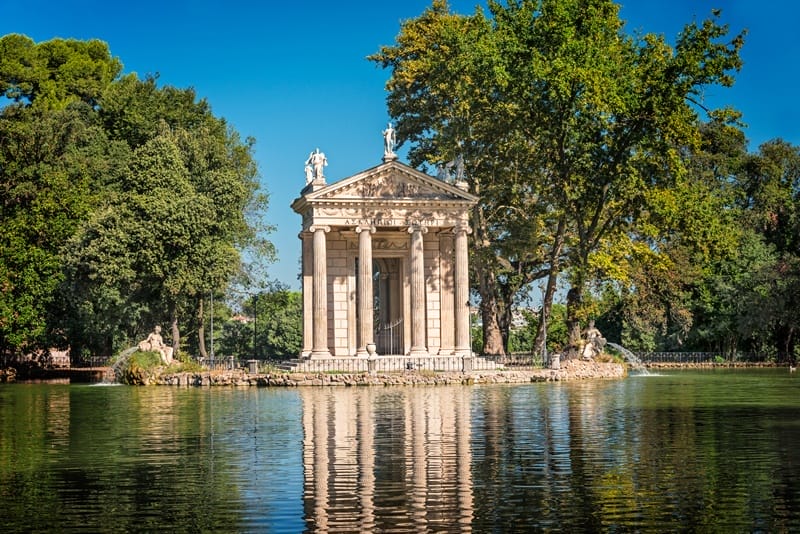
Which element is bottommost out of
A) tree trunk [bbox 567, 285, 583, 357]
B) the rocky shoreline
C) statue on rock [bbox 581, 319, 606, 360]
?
the rocky shoreline

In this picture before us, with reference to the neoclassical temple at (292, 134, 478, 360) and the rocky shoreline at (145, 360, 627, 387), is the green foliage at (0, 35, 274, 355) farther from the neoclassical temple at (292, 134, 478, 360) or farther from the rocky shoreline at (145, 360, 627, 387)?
the rocky shoreline at (145, 360, 627, 387)

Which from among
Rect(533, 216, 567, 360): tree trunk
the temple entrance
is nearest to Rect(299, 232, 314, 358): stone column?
the temple entrance

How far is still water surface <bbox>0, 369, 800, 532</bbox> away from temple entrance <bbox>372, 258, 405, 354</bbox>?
95.6ft

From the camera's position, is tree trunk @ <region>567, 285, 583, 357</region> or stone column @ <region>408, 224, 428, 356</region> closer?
stone column @ <region>408, 224, 428, 356</region>

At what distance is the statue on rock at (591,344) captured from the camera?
187 feet

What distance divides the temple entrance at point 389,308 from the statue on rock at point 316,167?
25.4 ft

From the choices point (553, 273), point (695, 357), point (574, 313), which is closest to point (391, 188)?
point (553, 273)

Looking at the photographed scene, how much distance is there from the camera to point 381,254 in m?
59.5

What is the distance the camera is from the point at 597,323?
91688mm

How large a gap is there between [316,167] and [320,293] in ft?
21.6

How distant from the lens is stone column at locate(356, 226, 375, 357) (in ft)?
182

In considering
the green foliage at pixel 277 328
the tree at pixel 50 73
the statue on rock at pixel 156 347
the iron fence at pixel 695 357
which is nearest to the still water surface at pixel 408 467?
the statue on rock at pixel 156 347

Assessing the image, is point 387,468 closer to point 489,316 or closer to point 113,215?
point 113,215

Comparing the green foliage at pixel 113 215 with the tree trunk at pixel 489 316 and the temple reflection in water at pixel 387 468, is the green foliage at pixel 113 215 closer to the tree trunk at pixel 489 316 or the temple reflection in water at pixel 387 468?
the tree trunk at pixel 489 316
